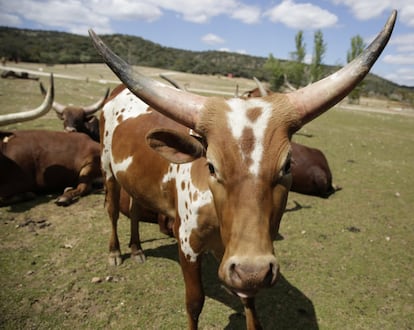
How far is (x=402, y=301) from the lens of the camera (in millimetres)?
3771

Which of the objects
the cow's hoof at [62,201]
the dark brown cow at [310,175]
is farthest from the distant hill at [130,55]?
the dark brown cow at [310,175]

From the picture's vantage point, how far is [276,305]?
354cm

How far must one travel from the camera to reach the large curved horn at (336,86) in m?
1.96

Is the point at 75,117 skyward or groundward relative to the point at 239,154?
groundward

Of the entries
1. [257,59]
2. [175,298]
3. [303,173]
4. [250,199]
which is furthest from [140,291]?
[257,59]

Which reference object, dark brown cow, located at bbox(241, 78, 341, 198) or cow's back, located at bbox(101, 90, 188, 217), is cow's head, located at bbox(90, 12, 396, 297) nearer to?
cow's back, located at bbox(101, 90, 188, 217)

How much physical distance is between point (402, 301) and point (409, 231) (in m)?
2.22

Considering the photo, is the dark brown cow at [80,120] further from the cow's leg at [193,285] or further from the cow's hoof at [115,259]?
the cow's leg at [193,285]

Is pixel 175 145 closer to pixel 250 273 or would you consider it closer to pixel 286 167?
pixel 286 167

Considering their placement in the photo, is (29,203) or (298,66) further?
(298,66)

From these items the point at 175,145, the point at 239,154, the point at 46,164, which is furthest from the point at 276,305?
the point at 46,164

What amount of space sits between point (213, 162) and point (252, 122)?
0.34 m

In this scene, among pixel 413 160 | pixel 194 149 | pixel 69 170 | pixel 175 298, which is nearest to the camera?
pixel 194 149

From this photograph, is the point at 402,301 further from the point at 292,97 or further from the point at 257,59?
the point at 257,59
